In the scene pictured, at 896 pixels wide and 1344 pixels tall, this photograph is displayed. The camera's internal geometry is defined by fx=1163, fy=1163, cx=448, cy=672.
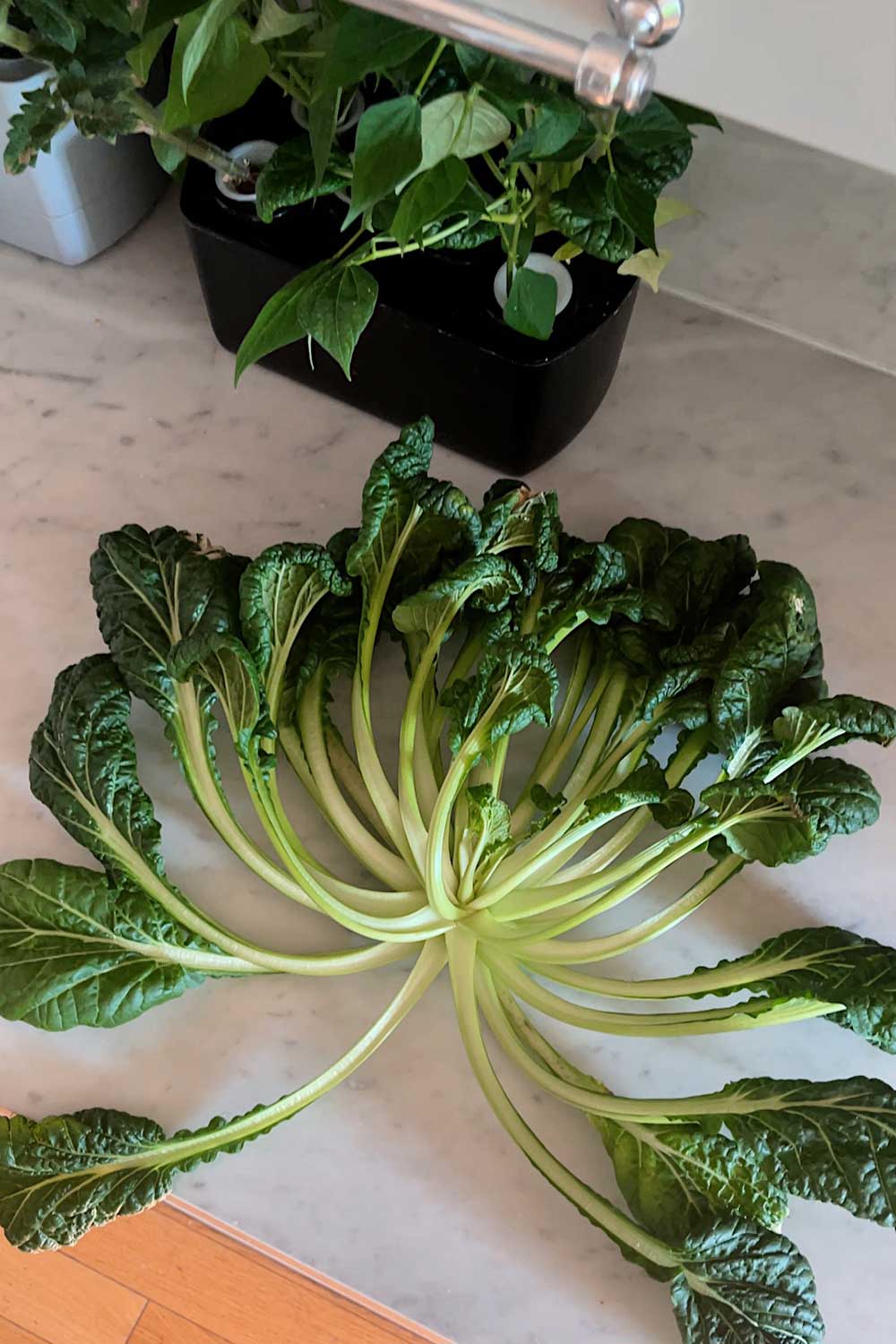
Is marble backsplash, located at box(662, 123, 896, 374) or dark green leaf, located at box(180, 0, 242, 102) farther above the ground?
dark green leaf, located at box(180, 0, 242, 102)

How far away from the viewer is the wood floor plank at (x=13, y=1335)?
2.75 ft

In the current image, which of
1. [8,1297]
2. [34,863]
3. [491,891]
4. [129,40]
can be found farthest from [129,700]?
[8,1297]

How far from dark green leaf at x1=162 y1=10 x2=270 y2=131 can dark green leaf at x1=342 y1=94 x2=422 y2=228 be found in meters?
0.07

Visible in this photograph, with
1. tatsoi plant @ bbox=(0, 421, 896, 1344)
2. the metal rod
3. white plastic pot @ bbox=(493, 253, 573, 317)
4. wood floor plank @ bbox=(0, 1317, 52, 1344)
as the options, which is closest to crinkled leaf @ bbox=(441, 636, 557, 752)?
tatsoi plant @ bbox=(0, 421, 896, 1344)

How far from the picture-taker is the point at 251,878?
2.35ft

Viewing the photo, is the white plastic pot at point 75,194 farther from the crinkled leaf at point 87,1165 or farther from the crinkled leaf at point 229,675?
the crinkled leaf at point 87,1165

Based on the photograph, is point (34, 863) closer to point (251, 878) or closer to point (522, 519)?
point (251, 878)

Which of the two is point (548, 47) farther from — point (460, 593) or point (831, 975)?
point (831, 975)

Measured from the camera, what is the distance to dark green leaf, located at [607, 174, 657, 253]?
0.56 m

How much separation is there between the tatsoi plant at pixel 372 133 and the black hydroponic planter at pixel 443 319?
0.8 inches

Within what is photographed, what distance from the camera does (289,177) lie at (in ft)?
2.03

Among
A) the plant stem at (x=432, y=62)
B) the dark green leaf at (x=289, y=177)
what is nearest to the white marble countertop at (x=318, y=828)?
the dark green leaf at (x=289, y=177)

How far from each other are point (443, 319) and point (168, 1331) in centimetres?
74

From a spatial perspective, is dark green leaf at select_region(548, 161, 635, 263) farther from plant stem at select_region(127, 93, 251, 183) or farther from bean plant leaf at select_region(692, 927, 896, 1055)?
bean plant leaf at select_region(692, 927, 896, 1055)
